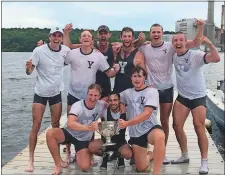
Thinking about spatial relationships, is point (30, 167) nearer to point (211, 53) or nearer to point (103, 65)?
point (103, 65)

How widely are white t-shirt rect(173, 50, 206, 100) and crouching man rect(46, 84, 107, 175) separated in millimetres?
1118

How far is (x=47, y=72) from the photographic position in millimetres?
5414

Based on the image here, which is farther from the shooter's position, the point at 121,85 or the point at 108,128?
the point at 121,85

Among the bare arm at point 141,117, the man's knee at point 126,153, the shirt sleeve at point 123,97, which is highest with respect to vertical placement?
the shirt sleeve at point 123,97

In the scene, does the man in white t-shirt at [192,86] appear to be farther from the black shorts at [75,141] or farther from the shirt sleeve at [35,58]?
the shirt sleeve at [35,58]

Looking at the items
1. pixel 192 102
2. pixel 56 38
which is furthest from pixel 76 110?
pixel 192 102

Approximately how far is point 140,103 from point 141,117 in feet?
0.83

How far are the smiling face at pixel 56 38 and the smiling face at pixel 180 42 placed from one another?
1.54m

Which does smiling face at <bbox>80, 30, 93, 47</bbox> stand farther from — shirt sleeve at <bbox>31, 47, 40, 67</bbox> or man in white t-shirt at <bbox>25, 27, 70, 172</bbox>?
shirt sleeve at <bbox>31, 47, 40, 67</bbox>

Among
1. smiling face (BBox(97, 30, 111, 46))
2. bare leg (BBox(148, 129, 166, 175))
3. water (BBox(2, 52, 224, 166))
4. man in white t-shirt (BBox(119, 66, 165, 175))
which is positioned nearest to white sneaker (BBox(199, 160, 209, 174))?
man in white t-shirt (BBox(119, 66, 165, 175))

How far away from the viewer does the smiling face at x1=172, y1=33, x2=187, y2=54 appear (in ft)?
17.1

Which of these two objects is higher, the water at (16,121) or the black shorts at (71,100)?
the black shorts at (71,100)

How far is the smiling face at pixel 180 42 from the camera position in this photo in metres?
5.21

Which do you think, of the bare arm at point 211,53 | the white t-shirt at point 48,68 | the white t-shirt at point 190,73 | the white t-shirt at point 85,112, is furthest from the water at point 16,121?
the bare arm at point 211,53
